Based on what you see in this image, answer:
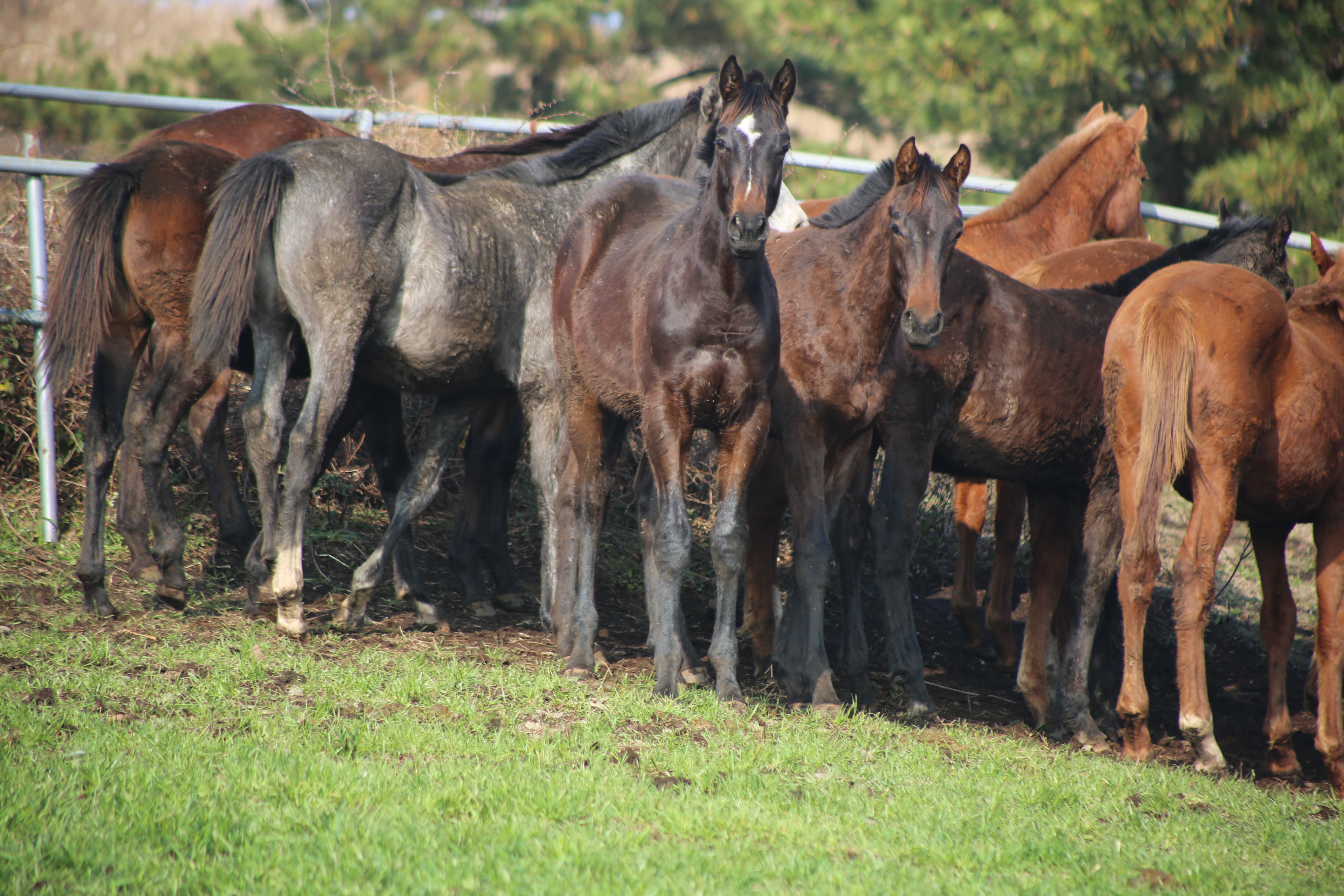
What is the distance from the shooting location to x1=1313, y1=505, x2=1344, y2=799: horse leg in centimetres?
517

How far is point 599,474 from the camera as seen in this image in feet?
18.5

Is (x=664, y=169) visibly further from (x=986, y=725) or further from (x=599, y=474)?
(x=986, y=725)

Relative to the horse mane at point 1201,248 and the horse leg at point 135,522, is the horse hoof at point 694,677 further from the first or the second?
the horse mane at point 1201,248

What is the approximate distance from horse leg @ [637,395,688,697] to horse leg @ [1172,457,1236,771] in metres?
2.16

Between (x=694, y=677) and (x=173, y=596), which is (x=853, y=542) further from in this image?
(x=173, y=596)

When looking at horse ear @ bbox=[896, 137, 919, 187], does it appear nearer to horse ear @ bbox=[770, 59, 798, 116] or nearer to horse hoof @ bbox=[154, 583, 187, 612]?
horse ear @ bbox=[770, 59, 798, 116]

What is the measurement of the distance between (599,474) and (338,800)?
247cm

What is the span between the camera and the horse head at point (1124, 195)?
28.7 ft

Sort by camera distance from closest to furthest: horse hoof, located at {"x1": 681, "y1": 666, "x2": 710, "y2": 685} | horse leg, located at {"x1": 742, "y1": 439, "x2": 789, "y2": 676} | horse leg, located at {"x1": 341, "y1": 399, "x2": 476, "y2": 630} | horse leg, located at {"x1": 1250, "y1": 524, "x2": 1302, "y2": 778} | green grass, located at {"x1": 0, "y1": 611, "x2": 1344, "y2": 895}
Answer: green grass, located at {"x1": 0, "y1": 611, "x2": 1344, "y2": 895} < horse hoof, located at {"x1": 681, "y1": 666, "x2": 710, "y2": 685} < horse leg, located at {"x1": 1250, "y1": 524, "x2": 1302, "y2": 778} < horse leg, located at {"x1": 341, "y1": 399, "x2": 476, "y2": 630} < horse leg, located at {"x1": 742, "y1": 439, "x2": 789, "y2": 676}

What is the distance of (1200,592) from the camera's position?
16.9 ft

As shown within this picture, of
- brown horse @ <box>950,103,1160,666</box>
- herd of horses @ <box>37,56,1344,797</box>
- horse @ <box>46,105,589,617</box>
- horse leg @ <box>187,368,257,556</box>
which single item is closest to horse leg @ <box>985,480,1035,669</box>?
brown horse @ <box>950,103,1160,666</box>

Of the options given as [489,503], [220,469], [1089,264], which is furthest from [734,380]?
[1089,264]

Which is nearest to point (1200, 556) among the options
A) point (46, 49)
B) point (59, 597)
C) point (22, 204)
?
point (59, 597)

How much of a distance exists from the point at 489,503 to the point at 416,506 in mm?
966
